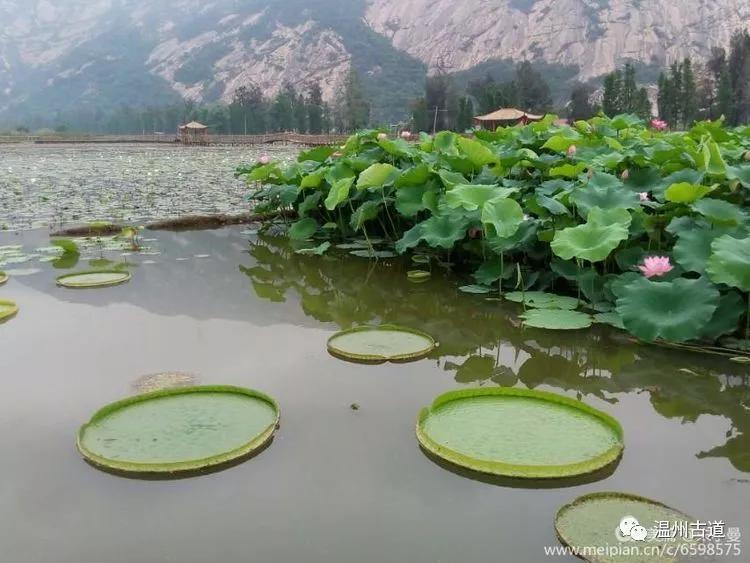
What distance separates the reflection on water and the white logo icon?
62 centimetres

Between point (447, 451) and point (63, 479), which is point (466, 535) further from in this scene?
point (63, 479)

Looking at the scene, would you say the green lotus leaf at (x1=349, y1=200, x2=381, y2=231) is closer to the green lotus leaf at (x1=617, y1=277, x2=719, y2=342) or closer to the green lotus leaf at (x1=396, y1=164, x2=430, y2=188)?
the green lotus leaf at (x1=396, y1=164, x2=430, y2=188)

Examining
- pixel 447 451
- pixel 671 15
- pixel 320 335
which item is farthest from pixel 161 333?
pixel 671 15

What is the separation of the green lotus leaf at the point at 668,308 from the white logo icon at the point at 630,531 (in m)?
1.30

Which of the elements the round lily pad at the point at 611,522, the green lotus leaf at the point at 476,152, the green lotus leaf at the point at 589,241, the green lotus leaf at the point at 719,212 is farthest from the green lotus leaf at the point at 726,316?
the green lotus leaf at the point at 476,152

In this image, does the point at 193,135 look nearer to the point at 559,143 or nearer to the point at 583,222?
the point at 559,143

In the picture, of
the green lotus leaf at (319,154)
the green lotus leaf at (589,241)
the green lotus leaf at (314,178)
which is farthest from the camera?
the green lotus leaf at (319,154)

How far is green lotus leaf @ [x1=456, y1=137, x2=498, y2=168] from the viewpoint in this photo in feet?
15.8

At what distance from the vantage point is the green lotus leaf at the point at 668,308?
9.56 feet

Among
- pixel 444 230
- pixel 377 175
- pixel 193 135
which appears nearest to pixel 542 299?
pixel 444 230

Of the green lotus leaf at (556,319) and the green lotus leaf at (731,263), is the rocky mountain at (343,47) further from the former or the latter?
the green lotus leaf at (731,263)

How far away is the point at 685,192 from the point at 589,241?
1.93 feet

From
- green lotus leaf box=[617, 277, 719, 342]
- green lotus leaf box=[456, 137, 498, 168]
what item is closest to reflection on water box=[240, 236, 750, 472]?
green lotus leaf box=[617, 277, 719, 342]

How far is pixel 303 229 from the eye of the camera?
21.4 ft
